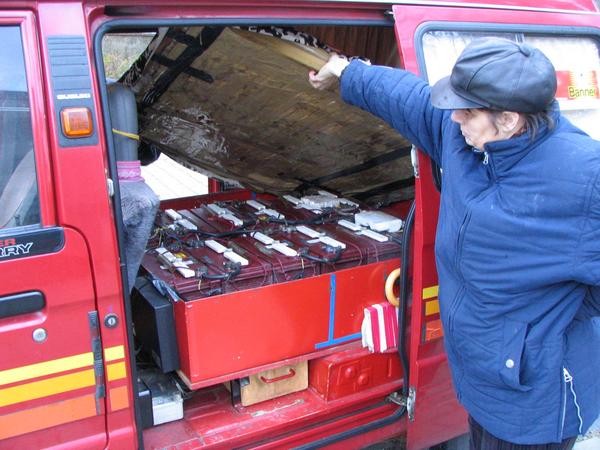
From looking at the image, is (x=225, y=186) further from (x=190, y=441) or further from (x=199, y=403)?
(x=190, y=441)

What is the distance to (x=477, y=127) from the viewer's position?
1708mm

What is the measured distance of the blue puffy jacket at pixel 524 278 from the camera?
1.63 meters

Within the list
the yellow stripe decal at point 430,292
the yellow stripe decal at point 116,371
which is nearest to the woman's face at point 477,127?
the yellow stripe decal at point 430,292

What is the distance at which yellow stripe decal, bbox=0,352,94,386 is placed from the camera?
167 centimetres

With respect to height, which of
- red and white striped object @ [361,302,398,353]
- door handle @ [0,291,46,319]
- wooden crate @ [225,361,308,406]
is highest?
door handle @ [0,291,46,319]

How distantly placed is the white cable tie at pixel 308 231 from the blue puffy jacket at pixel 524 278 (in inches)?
33.6

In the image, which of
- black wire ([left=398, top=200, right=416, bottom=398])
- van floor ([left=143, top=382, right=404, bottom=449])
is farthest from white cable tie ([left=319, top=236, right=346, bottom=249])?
van floor ([left=143, top=382, right=404, bottom=449])

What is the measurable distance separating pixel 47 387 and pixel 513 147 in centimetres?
151

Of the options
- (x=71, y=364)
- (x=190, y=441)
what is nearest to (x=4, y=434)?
(x=71, y=364)

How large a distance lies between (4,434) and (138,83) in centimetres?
185

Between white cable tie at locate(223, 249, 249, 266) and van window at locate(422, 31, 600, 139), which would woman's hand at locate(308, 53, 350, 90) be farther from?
white cable tie at locate(223, 249, 249, 266)

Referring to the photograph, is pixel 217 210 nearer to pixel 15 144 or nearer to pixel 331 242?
pixel 331 242

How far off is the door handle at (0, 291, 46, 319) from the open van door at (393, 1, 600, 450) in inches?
53.7

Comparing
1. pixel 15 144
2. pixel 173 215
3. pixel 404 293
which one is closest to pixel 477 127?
pixel 404 293
